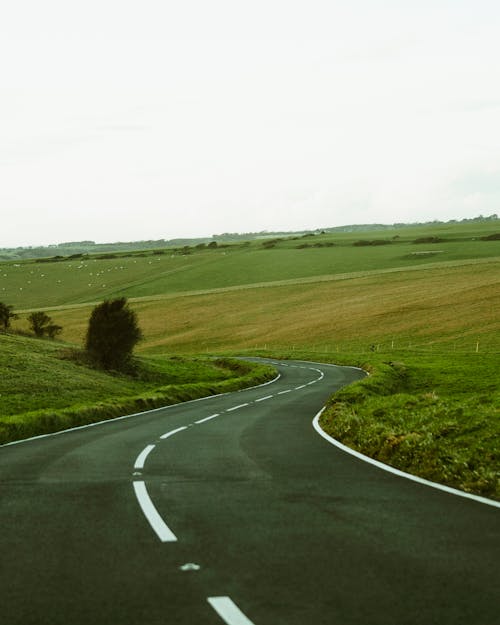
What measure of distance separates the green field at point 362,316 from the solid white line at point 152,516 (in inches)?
166

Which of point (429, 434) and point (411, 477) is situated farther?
point (429, 434)

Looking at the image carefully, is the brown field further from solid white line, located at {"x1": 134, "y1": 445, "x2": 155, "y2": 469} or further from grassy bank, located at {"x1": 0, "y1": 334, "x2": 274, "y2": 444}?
solid white line, located at {"x1": 134, "y1": 445, "x2": 155, "y2": 469}

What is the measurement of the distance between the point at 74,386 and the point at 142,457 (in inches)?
878

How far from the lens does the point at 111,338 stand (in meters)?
48.6

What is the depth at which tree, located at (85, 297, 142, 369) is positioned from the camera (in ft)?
158

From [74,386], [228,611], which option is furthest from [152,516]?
[74,386]

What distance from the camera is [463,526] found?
8.29 metres

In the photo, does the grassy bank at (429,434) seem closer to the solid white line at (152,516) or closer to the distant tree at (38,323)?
the solid white line at (152,516)

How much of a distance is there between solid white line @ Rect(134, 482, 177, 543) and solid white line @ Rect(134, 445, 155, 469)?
2266 millimetres

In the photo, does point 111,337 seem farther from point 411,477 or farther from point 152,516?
point 152,516

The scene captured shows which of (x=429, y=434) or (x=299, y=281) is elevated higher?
(x=429, y=434)

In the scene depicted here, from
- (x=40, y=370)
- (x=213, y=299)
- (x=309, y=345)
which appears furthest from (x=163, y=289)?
(x=40, y=370)

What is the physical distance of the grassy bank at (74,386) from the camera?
2342 centimetres

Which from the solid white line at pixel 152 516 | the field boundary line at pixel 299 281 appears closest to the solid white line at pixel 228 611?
the solid white line at pixel 152 516
